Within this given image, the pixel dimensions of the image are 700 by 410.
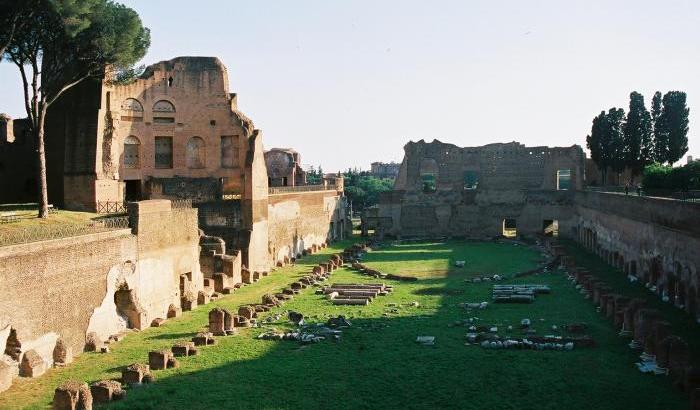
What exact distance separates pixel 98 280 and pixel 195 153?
16.3m

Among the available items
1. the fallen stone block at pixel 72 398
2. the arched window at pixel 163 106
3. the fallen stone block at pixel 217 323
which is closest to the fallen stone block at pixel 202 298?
the fallen stone block at pixel 217 323

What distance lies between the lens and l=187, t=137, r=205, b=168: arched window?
1253 inches

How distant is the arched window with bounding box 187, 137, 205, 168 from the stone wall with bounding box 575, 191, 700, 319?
18.1 metres

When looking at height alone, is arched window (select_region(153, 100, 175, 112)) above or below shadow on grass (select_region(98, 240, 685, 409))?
above

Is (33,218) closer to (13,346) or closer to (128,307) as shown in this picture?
(128,307)

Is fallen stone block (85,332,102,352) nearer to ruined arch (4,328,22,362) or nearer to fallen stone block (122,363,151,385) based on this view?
ruined arch (4,328,22,362)

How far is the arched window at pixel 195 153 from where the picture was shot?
3183cm

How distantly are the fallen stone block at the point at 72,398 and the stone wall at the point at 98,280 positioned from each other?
2.61 metres

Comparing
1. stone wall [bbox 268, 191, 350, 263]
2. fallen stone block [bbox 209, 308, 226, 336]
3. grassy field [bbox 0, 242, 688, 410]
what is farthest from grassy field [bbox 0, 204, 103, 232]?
stone wall [bbox 268, 191, 350, 263]

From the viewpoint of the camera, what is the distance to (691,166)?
26531 mm

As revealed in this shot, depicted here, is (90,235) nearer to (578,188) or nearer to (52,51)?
Result: (52,51)

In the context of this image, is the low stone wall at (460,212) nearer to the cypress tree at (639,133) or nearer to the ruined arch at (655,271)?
the cypress tree at (639,133)

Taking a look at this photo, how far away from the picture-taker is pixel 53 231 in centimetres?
1543

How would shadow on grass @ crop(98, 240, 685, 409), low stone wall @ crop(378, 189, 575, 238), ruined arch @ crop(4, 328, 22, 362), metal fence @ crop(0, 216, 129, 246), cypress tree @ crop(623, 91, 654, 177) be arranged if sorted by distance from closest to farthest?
shadow on grass @ crop(98, 240, 685, 409) → ruined arch @ crop(4, 328, 22, 362) → metal fence @ crop(0, 216, 129, 246) → cypress tree @ crop(623, 91, 654, 177) → low stone wall @ crop(378, 189, 575, 238)
